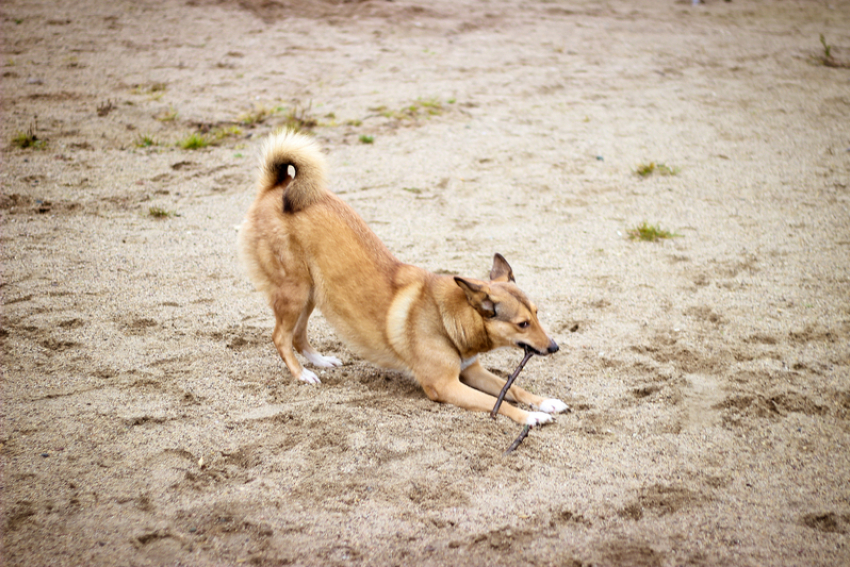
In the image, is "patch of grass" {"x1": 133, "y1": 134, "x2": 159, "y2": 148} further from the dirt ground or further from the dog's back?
the dog's back

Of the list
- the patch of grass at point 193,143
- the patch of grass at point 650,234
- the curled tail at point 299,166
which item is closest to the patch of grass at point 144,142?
the patch of grass at point 193,143

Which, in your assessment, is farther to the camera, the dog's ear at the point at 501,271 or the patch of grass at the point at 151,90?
the patch of grass at the point at 151,90

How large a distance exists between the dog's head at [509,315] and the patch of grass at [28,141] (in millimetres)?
5642

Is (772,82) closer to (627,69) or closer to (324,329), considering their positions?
(627,69)

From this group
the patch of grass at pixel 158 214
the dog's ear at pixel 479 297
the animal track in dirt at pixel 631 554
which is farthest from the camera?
the patch of grass at pixel 158 214

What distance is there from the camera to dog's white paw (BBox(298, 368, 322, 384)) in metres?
3.96

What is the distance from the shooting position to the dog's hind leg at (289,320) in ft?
13.1

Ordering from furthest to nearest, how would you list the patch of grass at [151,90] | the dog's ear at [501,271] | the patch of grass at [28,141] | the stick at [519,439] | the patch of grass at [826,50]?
the patch of grass at [826,50], the patch of grass at [151,90], the patch of grass at [28,141], the dog's ear at [501,271], the stick at [519,439]

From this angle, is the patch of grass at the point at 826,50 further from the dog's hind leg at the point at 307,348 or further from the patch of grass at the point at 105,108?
the patch of grass at the point at 105,108

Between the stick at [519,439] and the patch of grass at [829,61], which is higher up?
the patch of grass at [829,61]

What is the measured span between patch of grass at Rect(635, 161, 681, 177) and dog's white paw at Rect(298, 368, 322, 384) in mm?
4691

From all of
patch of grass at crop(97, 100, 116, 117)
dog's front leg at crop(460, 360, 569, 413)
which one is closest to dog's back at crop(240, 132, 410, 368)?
dog's front leg at crop(460, 360, 569, 413)

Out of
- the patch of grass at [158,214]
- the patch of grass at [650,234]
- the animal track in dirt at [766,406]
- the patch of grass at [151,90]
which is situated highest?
the patch of grass at [151,90]

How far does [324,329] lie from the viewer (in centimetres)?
478
